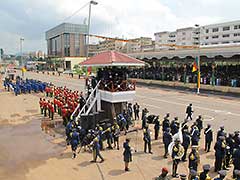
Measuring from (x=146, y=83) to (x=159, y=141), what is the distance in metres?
28.3

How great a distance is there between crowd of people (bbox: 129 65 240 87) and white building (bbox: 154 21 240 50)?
25.0 metres

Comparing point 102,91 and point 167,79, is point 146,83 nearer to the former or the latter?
point 167,79

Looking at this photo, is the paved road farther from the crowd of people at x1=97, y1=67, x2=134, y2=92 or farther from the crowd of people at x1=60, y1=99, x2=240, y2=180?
→ the crowd of people at x1=60, y1=99, x2=240, y2=180

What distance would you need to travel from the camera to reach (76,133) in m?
11.5

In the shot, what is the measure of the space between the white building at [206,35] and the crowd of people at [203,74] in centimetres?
2505

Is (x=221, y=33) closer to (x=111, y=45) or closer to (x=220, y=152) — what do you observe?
(x=111, y=45)

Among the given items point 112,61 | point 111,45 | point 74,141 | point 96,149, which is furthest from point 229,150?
point 111,45

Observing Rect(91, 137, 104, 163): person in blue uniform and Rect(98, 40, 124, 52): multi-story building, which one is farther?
Rect(98, 40, 124, 52): multi-story building

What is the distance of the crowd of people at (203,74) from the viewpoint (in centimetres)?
3006

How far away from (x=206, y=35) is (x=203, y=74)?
210ft

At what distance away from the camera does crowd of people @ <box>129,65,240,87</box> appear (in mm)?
30062

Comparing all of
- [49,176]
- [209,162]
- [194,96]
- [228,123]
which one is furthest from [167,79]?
[49,176]

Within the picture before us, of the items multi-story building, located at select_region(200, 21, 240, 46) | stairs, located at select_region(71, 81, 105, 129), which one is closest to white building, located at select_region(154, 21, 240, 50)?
multi-story building, located at select_region(200, 21, 240, 46)

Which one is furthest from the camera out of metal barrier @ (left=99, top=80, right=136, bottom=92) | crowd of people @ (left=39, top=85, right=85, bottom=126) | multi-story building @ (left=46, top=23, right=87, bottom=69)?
multi-story building @ (left=46, top=23, right=87, bottom=69)
